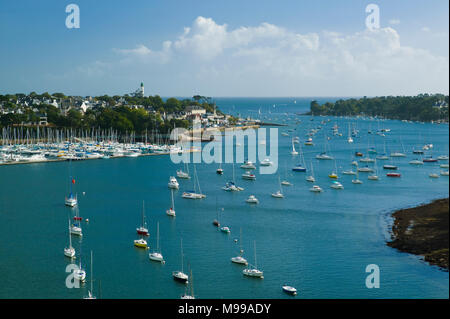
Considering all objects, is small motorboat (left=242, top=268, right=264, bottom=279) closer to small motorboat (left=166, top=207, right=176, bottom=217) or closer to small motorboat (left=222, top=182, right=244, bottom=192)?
small motorboat (left=166, top=207, right=176, bottom=217)

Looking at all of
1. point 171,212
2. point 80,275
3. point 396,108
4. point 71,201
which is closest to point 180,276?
point 80,275

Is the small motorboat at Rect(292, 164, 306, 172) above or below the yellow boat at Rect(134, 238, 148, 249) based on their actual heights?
above

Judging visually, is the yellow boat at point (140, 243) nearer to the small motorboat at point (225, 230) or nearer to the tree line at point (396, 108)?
the small motorboat at point (225, 230)

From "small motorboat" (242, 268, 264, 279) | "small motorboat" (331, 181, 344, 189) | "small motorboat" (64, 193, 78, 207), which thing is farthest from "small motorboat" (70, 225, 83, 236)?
"small motorboat" (331, 181, 344, 189)

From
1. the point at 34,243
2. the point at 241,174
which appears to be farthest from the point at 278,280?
the point at 241,174

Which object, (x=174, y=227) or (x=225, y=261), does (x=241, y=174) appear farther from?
(x=225, y=261)

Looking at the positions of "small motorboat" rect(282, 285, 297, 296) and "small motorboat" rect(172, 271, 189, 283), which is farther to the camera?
"small motorboat" rect(172, 271, 189, 283)

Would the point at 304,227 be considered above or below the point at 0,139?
below
